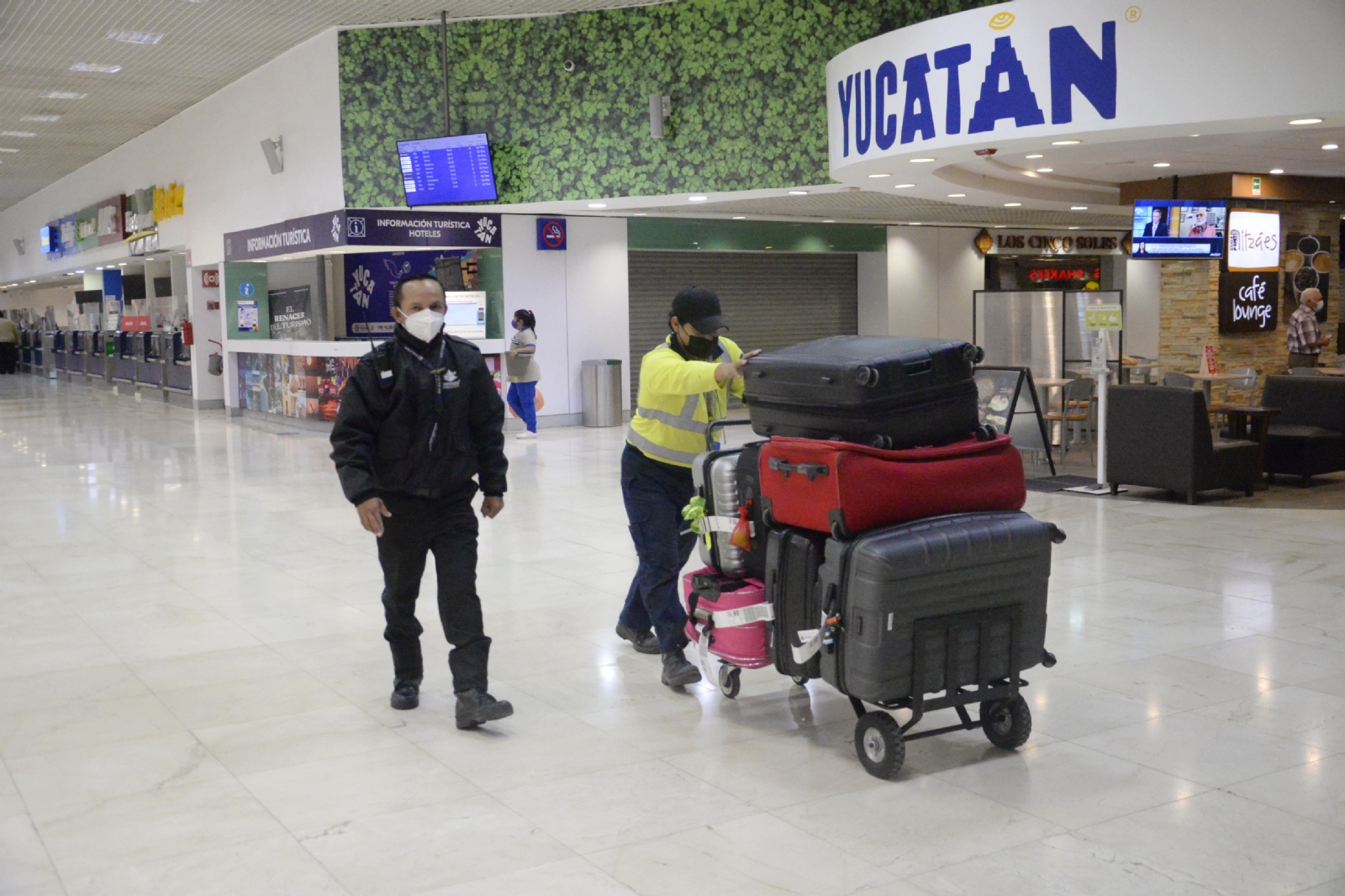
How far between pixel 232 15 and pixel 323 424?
4.59m

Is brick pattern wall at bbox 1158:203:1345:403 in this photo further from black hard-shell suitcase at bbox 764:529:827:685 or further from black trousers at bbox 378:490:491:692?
black trousers at bbox 378:490:491:692

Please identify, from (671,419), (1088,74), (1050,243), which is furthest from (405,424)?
(1050,243)

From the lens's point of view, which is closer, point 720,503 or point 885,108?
point 720,503

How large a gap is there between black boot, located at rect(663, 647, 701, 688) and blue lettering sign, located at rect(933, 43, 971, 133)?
5.30 m

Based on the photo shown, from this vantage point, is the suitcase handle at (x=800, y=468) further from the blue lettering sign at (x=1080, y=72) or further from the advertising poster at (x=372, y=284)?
the advertising poster at (x=372, y=284)

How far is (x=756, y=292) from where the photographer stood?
1769 cm

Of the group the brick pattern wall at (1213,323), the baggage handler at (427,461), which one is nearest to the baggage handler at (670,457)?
the baggage handler at (427,461)

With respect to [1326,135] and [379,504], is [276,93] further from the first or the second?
[379,504]

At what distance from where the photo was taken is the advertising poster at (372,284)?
49.8 feet

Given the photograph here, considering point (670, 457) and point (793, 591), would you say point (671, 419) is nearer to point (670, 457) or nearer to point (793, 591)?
point (670, 457)

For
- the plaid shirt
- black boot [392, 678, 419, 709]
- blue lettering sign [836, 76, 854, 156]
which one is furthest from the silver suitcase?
the plaid shirt

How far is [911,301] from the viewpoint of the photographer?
1831 cm

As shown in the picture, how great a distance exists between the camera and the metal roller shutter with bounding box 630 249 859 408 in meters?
16.4

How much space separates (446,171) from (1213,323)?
7648 mm
